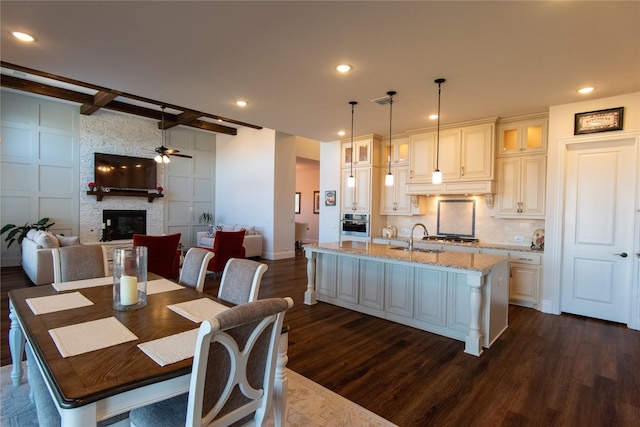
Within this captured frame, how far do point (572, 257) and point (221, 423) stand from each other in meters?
4.55

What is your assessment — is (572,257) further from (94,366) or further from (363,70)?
(94,366)

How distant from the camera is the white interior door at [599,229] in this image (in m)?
3.74

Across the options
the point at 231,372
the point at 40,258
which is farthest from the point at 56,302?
the point at 40,258

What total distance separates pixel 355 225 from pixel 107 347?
514cm

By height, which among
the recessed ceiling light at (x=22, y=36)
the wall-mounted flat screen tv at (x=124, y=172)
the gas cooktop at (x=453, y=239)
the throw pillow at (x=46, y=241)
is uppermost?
the recessed ceiling light at (x=22, y=36)

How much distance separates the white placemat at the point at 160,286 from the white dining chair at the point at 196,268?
191 millimetres

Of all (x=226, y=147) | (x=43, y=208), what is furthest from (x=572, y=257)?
(x=43, y=208)

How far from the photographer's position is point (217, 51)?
2791 mm

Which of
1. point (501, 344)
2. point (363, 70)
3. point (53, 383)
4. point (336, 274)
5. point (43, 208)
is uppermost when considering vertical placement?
point (363, 70)

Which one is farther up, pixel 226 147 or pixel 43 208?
pixel 226 147

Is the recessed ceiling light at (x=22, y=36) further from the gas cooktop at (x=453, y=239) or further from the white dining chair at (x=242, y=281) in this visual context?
the gas cooktop at (x=453, y=239)

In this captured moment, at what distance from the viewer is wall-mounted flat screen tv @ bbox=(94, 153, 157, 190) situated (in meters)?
7.73

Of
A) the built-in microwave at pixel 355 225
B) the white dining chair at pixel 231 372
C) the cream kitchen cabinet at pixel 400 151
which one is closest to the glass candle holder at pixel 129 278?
the white dining chair at pixel 231 372

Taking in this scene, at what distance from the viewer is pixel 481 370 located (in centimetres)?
268
